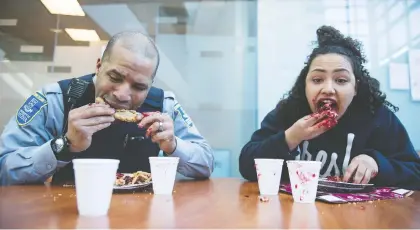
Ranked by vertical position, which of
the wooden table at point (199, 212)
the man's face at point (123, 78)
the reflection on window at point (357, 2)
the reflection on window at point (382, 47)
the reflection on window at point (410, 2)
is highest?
the reflection on window at point (357, 2)

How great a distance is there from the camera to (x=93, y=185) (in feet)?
2.19

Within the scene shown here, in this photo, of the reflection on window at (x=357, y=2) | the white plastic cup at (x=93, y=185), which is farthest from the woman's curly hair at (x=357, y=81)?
the reflection on window at (x=357, y=2)

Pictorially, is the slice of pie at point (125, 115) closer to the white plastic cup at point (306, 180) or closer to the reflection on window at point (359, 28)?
the white plastic cup at point (306, 180)

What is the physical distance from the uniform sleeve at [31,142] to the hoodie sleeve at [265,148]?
2.28 ft

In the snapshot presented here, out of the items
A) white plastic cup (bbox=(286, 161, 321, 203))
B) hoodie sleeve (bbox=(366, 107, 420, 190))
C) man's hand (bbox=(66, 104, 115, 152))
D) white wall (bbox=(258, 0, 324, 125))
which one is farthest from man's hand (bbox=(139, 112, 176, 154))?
white wall (bbox=(258, 0, 324, 125))

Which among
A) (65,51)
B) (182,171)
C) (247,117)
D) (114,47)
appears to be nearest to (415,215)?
(182,171)

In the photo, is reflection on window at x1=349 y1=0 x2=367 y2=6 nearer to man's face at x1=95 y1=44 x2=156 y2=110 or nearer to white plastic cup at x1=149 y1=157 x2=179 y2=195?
man's face at x1=95 y1=44 x2=156 y2=110

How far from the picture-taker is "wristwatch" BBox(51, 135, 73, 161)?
3.65ft

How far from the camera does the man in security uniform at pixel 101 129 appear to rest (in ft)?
3.72

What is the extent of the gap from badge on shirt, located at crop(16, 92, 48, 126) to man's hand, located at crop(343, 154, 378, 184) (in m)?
1.15

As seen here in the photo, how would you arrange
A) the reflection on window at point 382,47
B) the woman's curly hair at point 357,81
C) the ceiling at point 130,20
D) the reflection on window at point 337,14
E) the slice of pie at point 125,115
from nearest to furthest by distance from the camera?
the slice of pie at point 125,115 → the woman's curly hair at point 357,81 → the reflection on window at point 382,47 → the reflection on window at point 337,14 → the ceiling at point 130,20

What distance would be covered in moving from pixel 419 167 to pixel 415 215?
77cm

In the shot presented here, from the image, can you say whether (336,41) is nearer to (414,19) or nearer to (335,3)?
(335,3)

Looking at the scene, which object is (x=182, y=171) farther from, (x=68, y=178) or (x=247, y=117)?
(x=247, y=117)
